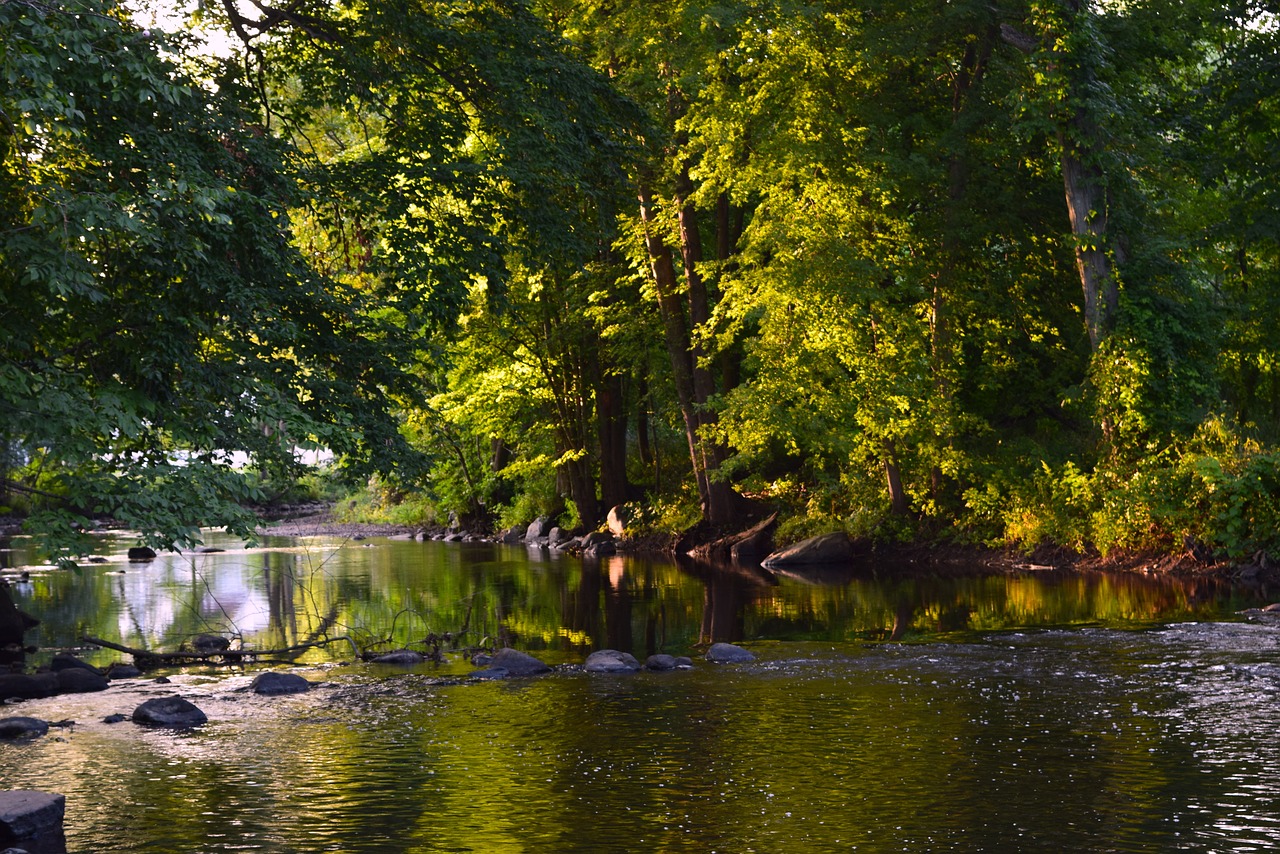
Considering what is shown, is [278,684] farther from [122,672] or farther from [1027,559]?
[1027,559]

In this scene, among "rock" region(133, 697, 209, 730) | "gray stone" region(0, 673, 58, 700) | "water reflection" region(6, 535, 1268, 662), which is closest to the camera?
"rock" region(133, 697, 209, 730)

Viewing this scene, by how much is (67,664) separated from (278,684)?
3185 mm

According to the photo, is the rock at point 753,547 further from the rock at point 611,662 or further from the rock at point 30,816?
Result: the rock at point 30,816

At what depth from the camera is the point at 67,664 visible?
49.5 ft

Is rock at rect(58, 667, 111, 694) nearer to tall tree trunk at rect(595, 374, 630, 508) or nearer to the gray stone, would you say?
the gray stone

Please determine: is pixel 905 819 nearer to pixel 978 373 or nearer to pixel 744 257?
pixel 744 257

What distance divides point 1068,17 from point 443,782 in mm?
18197

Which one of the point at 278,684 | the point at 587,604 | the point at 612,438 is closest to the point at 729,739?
the point at 278,684

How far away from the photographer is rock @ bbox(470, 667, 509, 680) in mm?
14078

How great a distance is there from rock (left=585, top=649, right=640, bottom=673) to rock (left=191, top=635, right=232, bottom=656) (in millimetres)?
4736

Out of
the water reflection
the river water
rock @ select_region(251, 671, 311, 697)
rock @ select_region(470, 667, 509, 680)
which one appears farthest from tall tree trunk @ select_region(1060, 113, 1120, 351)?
rock @ select_region(251, 671, 311, 697)

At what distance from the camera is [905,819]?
805 cm

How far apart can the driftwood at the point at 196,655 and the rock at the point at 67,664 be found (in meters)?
0.28

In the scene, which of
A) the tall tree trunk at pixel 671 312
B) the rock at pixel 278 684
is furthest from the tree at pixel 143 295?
the tall tree trunk at pixel 671 312
